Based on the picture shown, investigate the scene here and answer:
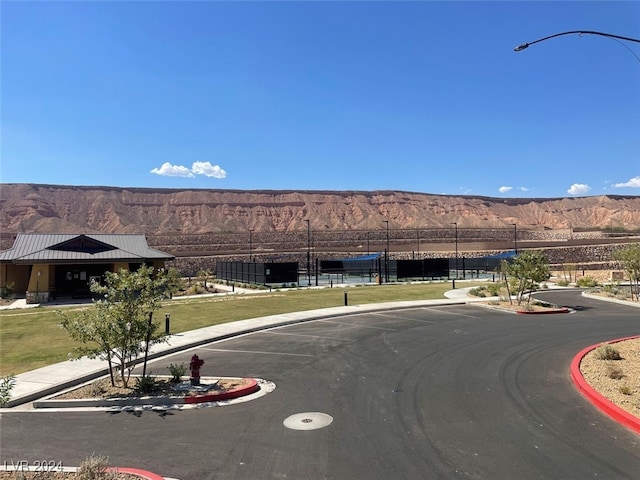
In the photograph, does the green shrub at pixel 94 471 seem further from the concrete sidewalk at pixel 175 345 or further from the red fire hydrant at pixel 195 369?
the concrete sidewalk at pixel 175 345

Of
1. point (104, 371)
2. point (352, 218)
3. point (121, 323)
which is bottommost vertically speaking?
point (104, 371)

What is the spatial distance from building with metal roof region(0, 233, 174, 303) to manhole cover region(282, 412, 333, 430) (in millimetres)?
31082

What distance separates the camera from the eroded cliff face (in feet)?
468

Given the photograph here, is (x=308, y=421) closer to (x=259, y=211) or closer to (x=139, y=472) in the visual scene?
(x=139, y=472)

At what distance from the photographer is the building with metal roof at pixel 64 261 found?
3553 cm

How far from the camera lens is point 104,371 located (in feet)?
41.2

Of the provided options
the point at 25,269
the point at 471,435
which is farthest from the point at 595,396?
the point at 25,269

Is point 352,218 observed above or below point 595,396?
above

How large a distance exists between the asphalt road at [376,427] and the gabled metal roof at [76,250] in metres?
27.1

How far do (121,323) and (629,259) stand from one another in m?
30.5

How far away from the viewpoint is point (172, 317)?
23422 mm

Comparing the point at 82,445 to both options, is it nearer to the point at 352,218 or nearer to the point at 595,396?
the point at 595,396

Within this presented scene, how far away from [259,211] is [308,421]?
163m

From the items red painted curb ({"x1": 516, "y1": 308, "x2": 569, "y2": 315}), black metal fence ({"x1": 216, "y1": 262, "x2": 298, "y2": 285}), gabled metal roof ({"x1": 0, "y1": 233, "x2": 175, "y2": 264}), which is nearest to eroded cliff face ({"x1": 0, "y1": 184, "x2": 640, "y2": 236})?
black metal fence ({"x1": 216, "y1": 262, "x2": 298, "y2": 285})
